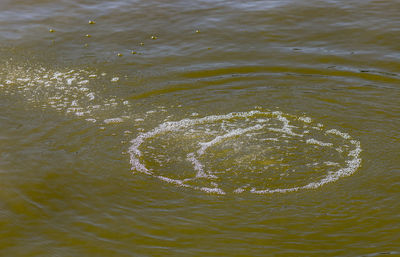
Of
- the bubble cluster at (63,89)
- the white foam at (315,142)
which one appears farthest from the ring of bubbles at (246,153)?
the bubble cluster at (63,89)

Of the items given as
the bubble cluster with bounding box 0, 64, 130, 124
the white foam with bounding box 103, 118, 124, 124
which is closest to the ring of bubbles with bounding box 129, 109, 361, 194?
the white foam with bounding box 103, 118, 124, 124

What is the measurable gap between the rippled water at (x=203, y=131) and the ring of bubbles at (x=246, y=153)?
0.02m

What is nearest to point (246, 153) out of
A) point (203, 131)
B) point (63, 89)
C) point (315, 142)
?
point (203, 131)

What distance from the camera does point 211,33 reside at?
8359 mm

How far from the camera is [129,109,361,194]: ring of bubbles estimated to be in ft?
16.4

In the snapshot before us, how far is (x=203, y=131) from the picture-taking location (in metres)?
5.81

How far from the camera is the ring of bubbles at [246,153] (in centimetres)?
498

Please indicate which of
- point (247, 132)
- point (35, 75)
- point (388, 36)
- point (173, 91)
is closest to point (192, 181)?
point (247, 132)

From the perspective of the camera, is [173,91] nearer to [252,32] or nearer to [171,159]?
[171,159]

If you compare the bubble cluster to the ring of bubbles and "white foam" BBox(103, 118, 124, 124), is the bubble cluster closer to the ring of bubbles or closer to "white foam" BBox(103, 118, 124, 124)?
"white foam" BBox(103, 118, 124, 124)

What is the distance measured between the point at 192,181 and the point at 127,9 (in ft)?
17.4

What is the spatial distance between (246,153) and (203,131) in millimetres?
633

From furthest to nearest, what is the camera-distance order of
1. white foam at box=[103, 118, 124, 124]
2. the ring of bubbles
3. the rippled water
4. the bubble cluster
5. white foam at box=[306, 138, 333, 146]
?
1. the bubble cluster
2. white foam at box=[103, 118, 124, 124]
3. white foam at box=[306, 138, 333, 146]
4. the ring of bubbles
5. the rippled water

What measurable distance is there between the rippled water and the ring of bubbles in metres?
0.02
